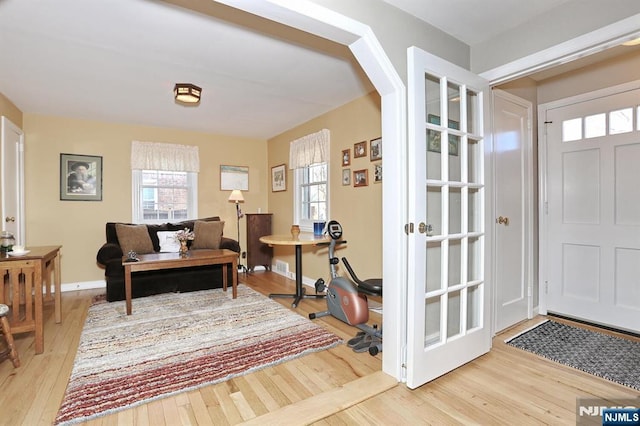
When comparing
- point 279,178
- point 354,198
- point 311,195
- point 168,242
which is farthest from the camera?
point 279,178

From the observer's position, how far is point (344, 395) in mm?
1850

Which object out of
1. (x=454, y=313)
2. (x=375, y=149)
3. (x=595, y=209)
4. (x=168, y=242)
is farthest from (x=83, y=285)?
(x=595, y=209)

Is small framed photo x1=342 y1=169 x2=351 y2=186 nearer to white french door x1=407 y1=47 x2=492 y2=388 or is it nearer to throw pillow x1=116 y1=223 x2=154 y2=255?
white french door x1=407 y1=47 x2=492 y2=388

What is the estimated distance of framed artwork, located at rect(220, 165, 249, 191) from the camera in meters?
5.46

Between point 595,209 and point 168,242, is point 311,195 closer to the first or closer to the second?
point 168,242

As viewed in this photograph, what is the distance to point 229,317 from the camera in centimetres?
318

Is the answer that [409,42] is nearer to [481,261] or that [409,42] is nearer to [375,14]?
[375,14]

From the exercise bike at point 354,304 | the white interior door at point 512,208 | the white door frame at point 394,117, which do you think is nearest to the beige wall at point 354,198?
A: the exercise bike at point 354,304

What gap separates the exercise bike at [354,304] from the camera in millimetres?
2504

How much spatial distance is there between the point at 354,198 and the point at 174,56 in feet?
7.55

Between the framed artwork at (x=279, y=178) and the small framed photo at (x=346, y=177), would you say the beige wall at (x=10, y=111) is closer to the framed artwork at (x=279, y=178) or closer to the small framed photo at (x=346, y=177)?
the framed artwork at (x=279, y=178)

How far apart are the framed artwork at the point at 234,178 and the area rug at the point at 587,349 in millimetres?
4504

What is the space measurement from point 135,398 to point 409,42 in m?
2.74

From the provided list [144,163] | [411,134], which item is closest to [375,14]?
[411,134]
